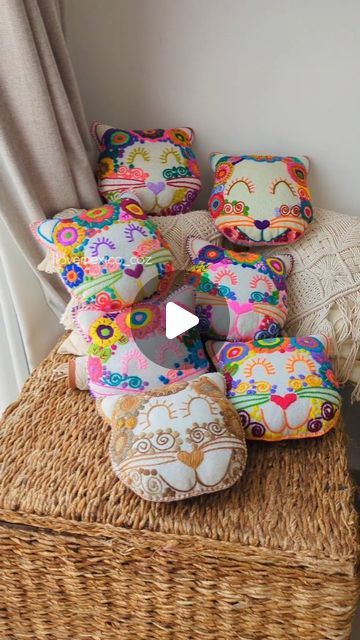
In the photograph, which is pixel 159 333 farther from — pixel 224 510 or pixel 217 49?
pixel 217 49

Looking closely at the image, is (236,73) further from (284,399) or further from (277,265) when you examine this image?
(284,399)

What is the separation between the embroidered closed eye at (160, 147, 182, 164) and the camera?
152 cm

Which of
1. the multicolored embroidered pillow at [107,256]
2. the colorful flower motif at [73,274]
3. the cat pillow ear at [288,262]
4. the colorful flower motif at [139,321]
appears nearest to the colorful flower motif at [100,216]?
the multicolored embroidered pillow at [107,256]

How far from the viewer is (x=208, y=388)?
1.11 m

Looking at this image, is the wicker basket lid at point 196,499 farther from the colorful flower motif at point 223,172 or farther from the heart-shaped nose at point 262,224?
the colorful flower motif at point 223,172

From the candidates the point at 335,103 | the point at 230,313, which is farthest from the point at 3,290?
the point at 335,103

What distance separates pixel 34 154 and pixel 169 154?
1.19 ft

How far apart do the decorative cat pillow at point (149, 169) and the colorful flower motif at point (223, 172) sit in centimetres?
6

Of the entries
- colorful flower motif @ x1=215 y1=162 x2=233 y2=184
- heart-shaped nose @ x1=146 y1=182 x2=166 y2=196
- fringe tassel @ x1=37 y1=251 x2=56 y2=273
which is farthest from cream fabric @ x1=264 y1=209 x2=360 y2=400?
fringe tassel @ x1=37 y1=251 x2=56 y2=273

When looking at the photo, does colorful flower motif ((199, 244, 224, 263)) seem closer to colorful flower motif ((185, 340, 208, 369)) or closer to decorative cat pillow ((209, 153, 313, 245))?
decorative cat pillow ((209, 153, 313, 245))

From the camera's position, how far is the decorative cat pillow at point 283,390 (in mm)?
1118

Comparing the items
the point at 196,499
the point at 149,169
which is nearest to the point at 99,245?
the point at 149,169

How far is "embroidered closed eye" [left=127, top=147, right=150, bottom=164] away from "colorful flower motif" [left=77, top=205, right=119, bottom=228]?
0.73 ft

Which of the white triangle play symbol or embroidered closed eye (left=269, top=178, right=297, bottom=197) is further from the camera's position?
embroidered closed eye (left=269, top=178, right=297, bottom=197)
